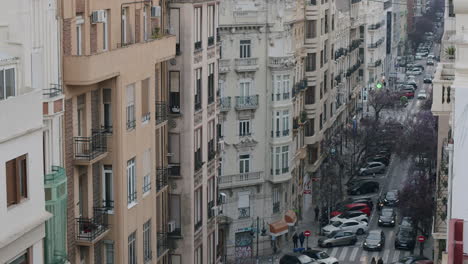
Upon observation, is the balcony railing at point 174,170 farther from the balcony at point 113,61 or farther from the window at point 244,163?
the window at point 244,163

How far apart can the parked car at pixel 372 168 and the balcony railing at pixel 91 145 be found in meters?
62.9

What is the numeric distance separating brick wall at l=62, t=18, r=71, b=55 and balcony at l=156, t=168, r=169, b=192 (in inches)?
445

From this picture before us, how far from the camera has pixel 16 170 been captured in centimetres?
2605

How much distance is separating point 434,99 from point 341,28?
64637mm

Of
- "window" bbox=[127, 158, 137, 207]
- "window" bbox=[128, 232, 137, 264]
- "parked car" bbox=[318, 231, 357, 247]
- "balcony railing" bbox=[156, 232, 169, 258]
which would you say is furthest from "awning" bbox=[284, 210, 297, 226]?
"window" bbox=[127, 158, 137, 207]

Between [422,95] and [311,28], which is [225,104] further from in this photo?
[422,95]

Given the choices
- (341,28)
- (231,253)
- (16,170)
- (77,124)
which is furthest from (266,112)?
(16,170)

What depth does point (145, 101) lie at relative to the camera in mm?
39750

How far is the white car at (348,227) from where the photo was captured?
77.1m

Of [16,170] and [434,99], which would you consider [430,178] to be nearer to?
[434,99]

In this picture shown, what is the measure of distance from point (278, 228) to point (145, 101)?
116 ft

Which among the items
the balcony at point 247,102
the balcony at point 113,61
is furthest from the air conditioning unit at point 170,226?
the balcony at point 247,102

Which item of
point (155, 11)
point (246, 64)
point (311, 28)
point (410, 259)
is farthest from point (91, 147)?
point (311, 28)

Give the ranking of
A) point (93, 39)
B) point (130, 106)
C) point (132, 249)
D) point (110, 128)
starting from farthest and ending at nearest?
point (132, 249) → point (130, 106) → point (110, 128) → point (93, 39)
